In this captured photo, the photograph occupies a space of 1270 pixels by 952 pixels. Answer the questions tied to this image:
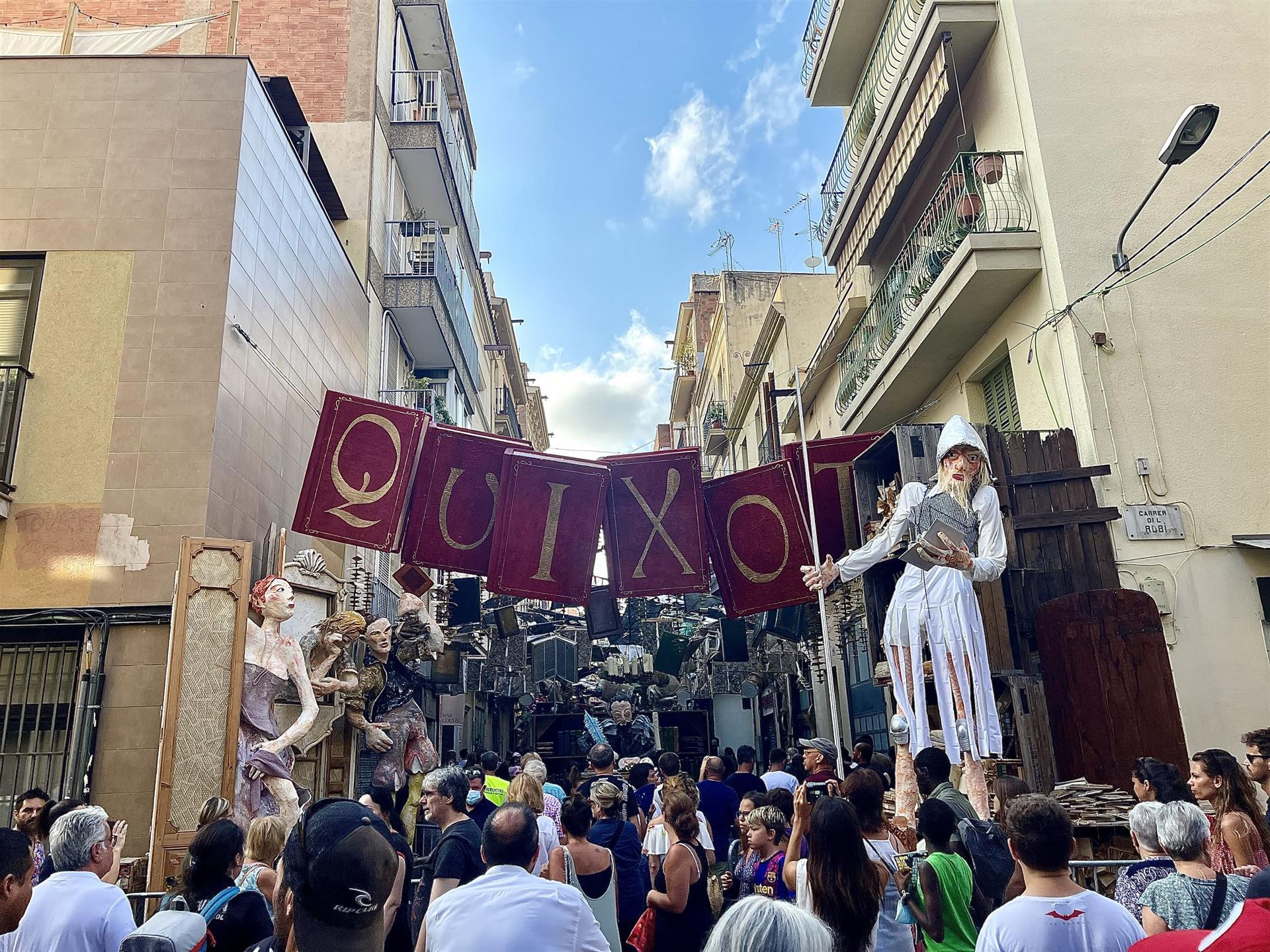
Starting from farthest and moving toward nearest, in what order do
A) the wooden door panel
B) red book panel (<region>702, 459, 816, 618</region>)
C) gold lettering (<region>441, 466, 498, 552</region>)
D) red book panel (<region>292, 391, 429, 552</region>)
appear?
1. red book panel (<region>702, 459, 816, 618</region>)
2. gold lettering (<region>441, 466, 498, 552</region>)
3. red book panel (<region>292, 391, 429, 552</region>)
4. the wooden door panel

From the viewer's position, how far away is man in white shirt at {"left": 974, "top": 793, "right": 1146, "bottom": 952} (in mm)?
3100

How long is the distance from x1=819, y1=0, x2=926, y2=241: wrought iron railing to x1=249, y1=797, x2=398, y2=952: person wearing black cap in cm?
1230

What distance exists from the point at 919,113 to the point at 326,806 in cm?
1180

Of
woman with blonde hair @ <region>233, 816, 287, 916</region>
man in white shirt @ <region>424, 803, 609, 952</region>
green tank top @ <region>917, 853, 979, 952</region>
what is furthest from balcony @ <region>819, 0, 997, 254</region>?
man in white shirt @ <region>424, 803, 609, 952</region>

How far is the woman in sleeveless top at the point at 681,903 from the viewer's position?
5145 millimetres

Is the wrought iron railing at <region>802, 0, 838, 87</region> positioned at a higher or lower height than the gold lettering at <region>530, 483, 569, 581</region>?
higher

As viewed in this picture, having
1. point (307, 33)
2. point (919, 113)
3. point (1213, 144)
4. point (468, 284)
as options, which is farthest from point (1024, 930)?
point (468, 284)

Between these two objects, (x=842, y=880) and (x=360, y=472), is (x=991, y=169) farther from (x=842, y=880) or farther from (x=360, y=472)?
(x=842, y=880)

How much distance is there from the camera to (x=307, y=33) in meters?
16.1

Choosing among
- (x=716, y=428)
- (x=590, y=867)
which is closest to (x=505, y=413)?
(x=716, y=428)

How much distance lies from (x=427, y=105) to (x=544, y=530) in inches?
447

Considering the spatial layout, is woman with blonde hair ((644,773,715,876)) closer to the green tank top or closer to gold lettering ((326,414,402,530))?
the green tank top

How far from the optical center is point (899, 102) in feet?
41.3

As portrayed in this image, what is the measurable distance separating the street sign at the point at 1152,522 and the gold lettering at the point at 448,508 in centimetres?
645
